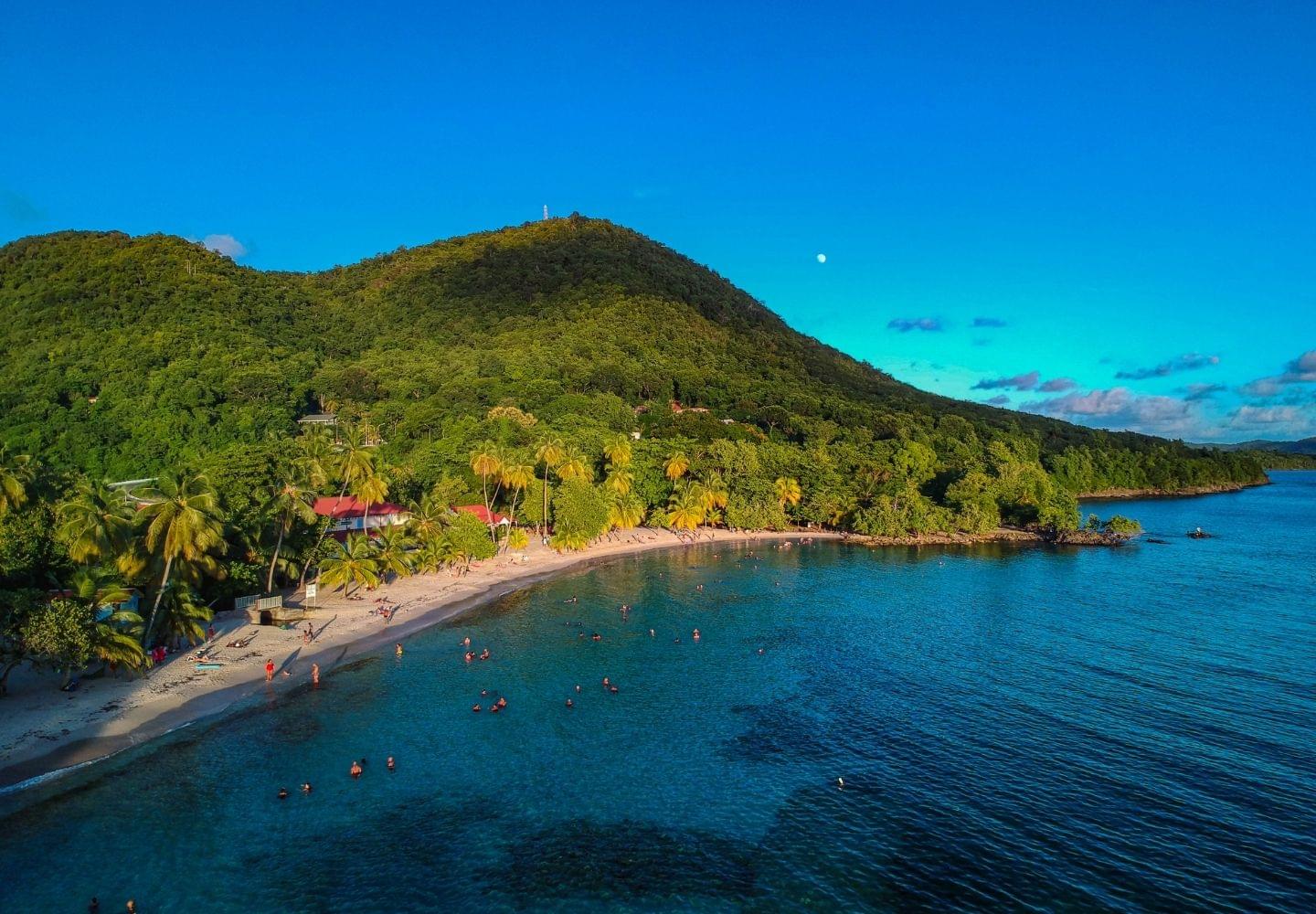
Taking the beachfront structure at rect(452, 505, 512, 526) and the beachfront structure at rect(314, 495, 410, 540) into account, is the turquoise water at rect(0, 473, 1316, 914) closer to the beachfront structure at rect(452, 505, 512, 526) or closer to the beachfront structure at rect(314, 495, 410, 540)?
the beachfront structure at rect(452, 505, 512, 526)

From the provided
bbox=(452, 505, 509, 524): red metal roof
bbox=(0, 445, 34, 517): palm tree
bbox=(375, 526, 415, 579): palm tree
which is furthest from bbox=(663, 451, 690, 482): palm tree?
bbox=(0, 445, 34, 517): palm tree

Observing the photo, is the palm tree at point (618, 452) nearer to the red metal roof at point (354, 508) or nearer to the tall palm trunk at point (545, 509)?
the tall palm trunk at point (545, 509)

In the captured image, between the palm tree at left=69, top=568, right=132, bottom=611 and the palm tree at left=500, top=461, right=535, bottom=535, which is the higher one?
the palm tree at left=500, top=461, right=535, bottom=535

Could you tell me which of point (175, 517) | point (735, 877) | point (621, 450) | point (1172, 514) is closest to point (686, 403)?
point (621, 450)

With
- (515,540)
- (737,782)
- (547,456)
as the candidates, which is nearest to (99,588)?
(737,782)

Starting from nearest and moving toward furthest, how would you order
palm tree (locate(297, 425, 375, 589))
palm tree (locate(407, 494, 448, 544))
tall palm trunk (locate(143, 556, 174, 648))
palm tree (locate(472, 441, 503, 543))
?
1. tall palm trunk (locate(143, 556, 174, 648))
2. palm tree (locate(297, 425, 375, 589))
3. palm tree (locate(407, 494, 448, 544))
4. palm tree (locate(472, 441, 503, 543))

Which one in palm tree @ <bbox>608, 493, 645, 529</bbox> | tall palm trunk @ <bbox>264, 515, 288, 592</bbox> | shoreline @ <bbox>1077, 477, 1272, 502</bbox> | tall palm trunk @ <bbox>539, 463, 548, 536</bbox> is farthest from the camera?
shoreline @ <bbox>1077, 477, 1272, 502</bbox>

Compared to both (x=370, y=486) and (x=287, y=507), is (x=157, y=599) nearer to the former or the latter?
(x=287, y=507)

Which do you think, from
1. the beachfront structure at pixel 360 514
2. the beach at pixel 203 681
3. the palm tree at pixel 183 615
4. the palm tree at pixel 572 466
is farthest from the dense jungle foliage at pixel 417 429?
the beach at pixel 203 681
